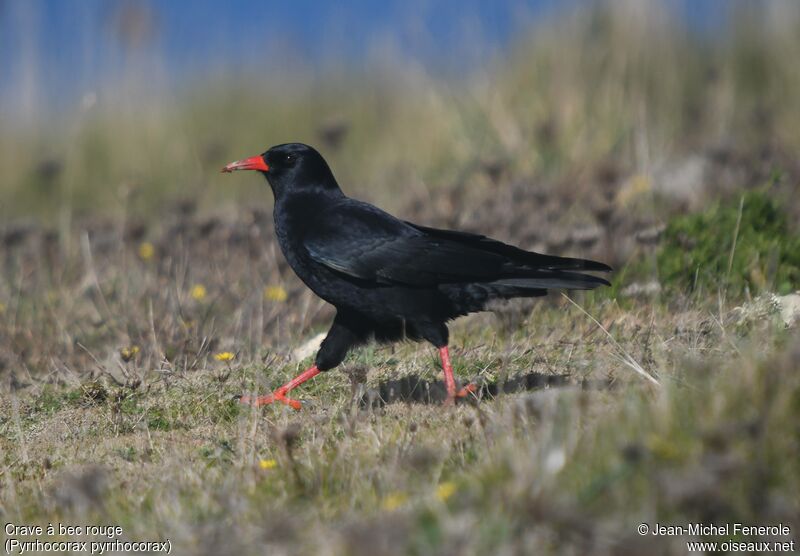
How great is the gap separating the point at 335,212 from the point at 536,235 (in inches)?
95.6

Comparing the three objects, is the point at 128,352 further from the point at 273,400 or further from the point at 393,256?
the point at 393,256

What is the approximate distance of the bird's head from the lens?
5.31 meters

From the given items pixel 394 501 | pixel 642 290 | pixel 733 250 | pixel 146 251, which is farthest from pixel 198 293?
pixel 394 501

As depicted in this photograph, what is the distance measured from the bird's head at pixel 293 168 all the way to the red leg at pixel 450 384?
114 cm

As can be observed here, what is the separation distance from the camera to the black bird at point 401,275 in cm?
475

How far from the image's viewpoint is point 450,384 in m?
4.63

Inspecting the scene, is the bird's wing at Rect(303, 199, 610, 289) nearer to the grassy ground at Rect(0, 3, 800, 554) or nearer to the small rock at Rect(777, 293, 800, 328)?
the grassy ground at Rect(0, 3, 800, 554)

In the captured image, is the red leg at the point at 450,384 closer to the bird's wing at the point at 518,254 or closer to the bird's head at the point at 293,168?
the bird's wing at the point at 518,254

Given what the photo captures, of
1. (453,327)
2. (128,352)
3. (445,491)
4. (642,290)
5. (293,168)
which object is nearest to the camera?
(445,491)

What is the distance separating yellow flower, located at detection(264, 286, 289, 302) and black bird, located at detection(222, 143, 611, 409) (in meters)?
1.39

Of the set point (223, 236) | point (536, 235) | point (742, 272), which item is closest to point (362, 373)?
point (742, 272)

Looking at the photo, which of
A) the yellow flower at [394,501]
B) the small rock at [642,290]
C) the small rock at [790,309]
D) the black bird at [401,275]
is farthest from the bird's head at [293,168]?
the yellow flower at [394,501]

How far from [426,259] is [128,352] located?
1529 mm

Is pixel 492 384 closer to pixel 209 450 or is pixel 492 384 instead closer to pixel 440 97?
pixel 209 450
